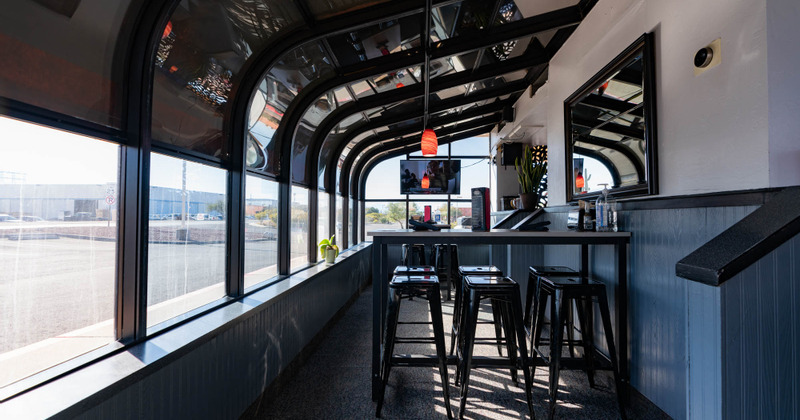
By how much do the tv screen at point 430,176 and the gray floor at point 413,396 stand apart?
15.7ft

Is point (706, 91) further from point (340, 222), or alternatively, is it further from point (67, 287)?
point (340, 222)

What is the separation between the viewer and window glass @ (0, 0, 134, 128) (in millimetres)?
1108

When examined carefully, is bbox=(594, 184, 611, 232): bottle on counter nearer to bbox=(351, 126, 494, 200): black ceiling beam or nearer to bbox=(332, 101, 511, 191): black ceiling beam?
bbox=(332, 101, 511, 191): black ceiling beam

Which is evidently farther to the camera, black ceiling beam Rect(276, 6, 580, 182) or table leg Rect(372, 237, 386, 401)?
black ceiling beam Rect(276, 6, 580, 182)

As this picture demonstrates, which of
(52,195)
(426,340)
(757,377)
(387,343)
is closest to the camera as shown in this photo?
(757,377)

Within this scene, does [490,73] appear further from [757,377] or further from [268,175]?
[757,377]

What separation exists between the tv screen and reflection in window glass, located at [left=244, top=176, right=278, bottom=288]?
177 inches

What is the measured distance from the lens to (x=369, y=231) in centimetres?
229

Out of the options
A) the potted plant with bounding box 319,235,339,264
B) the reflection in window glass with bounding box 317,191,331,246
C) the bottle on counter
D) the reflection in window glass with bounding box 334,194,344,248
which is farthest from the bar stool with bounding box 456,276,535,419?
the reflection in window glass with bounding box 334,194,344,248

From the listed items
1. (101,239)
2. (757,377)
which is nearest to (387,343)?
(101,239)

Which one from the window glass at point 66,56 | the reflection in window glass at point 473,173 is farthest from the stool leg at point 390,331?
the reflection in window glass at point 473,173

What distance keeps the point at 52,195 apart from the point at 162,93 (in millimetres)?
677

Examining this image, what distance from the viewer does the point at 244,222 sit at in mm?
2480

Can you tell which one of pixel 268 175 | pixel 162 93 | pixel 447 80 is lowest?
pixel 268 175
